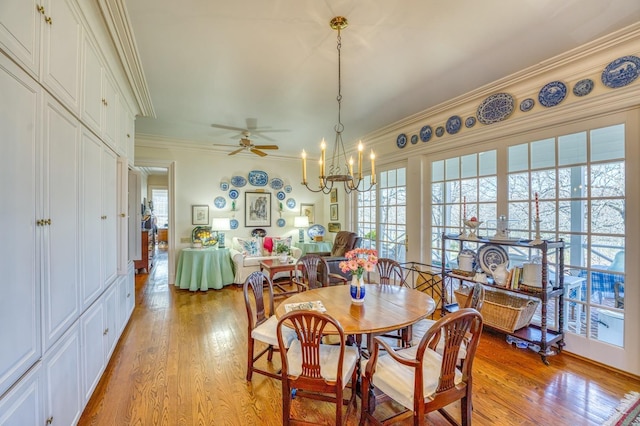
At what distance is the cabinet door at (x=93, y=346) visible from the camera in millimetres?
1857

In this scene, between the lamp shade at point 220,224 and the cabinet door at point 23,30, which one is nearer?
the cabinet door at point 23,30

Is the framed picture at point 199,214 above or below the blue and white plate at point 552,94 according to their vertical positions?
below

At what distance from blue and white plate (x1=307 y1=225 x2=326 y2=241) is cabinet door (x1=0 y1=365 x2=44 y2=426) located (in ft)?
16.8

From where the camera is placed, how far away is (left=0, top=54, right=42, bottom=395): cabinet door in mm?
1058

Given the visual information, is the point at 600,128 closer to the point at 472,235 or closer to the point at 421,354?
the point at 472,235

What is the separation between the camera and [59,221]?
1491 mm

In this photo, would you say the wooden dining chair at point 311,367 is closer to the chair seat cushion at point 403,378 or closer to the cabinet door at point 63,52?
the chair seat cushion at point 403,378

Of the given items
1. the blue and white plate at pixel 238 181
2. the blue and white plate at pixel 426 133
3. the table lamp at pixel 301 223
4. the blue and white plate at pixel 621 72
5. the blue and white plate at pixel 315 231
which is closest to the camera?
the blue and white plate at pixel 621 72

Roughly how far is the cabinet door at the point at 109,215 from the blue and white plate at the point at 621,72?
419 cm

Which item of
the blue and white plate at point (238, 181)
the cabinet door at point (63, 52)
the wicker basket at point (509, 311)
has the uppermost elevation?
the cabinet door at point (63, 52)

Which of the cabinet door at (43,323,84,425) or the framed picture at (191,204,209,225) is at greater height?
the framed picture at (191,204,209,225)

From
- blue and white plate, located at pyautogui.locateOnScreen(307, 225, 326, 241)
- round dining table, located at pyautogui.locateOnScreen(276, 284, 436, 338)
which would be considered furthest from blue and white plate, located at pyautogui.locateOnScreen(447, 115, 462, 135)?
blue and white plate, located at pyautogui.locateOnScreen(307, 225, 326, 241)

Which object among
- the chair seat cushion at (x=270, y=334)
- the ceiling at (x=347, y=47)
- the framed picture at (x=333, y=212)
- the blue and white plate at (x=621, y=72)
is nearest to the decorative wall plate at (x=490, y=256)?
the blue and white plate at (x=621, y=72)

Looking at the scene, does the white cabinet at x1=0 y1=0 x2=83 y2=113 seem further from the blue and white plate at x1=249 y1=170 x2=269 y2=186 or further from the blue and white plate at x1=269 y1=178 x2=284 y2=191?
the blue and white plate at x1=269 y1=178 x2=284 y2=191
